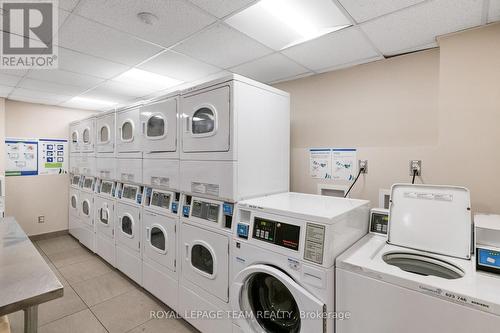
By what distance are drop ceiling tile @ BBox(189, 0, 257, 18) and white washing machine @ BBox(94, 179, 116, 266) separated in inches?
105

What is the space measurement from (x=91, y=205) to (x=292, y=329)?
3531 millimetres

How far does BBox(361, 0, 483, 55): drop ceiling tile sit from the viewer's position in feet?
5.13

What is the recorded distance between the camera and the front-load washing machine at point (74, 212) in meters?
4.31

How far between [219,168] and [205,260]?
82 centimetres

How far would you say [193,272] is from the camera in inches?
86.5

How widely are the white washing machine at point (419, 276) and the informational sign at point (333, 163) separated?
2.23 ft

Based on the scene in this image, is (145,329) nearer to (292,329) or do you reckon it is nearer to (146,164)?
(292,329)

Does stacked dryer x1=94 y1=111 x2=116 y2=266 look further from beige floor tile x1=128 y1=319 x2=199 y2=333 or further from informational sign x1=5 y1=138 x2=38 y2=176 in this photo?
informational sign x1=5 y1=138 x2=38 y2=176

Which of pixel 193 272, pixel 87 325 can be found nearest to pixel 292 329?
pixel 193 272

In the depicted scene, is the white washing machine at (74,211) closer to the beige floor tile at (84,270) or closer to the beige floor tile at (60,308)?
the beige floor tile at (84,270)

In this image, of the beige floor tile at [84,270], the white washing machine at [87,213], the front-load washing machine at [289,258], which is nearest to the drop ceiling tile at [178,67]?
the front-load washing machine at [289,258]

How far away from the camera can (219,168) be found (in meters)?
1.97

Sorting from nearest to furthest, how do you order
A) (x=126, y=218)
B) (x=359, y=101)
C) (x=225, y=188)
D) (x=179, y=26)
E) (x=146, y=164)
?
(x=179, y=26), (x=225, y=188), (x=359, y=101), (x=146, y=164), (x=126, y=218)

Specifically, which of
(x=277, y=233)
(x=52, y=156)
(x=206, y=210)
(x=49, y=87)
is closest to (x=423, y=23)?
(x=277, y=233)
